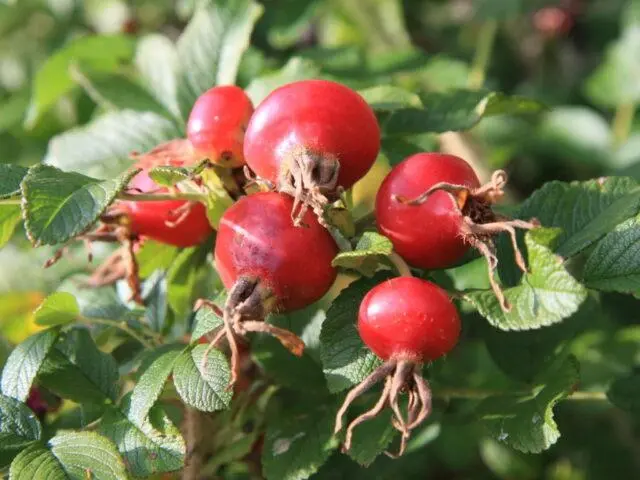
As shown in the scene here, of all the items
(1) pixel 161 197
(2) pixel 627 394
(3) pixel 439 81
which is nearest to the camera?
(1) pixel 161 197

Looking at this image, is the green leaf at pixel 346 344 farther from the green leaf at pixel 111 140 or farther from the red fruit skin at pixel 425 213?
the green leaf at pixel 111 140

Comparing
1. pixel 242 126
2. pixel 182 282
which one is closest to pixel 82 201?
pixel 242 126

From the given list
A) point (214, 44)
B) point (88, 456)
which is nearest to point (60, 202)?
point (88, 456)

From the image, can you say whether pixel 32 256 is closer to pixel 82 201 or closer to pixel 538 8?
pixel 82 201

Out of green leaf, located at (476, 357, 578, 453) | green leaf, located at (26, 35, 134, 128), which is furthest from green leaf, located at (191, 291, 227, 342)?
green leaf, located at (26, 35, 134, 128)

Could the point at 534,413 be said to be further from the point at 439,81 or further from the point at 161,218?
the point at 439,81

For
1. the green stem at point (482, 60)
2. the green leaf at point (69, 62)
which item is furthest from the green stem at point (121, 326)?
the green stem at point (482, 60)
